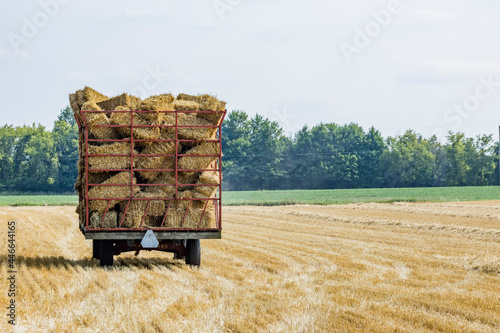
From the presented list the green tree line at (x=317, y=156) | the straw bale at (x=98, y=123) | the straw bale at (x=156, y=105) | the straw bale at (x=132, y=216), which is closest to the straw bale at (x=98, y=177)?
the straw bale at (x=132, y=216)

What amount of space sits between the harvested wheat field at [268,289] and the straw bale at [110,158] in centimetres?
203

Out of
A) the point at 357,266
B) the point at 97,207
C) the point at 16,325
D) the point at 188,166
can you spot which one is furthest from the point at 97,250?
the point at 16,325

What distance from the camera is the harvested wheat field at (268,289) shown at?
746 cm

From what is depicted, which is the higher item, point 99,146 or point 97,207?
point 99,146

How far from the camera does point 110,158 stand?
12531 mm

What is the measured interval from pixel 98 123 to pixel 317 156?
9264cm

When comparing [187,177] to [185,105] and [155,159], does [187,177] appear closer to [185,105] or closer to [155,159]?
[155,159]

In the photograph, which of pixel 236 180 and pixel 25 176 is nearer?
pixel 25 176

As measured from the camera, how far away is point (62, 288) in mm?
9773

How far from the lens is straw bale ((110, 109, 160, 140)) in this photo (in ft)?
41.3

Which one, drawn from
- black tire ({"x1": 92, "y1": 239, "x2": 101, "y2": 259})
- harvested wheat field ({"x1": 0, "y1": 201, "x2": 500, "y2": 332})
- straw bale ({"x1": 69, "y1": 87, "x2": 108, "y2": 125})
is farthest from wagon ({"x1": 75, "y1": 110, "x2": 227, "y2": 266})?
Result: black tire ({"x1": 92, "y1": 239, "x2": 101, "y2": 259})

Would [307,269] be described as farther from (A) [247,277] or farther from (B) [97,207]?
(B) [97,207]

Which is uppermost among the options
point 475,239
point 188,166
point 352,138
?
point 352,138

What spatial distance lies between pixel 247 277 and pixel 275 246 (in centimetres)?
590
